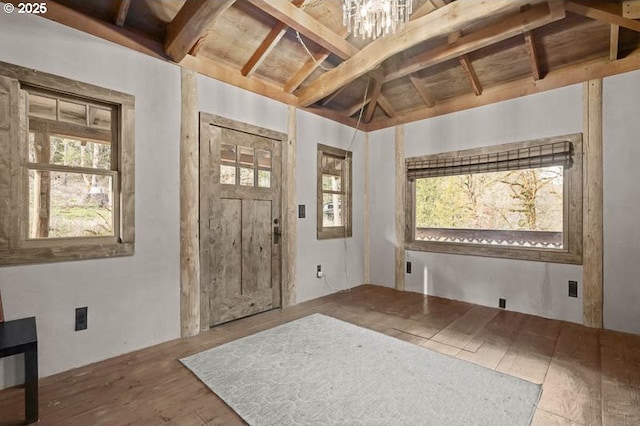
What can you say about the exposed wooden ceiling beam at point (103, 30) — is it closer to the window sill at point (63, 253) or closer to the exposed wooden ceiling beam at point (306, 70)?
the exposed wooden ceiling beam at point (306, 70)

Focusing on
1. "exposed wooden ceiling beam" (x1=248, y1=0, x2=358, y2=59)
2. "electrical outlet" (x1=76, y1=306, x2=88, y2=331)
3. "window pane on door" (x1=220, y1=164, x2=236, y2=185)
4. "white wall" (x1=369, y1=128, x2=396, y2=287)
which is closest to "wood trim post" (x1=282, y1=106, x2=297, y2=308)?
"window pane on door" (x1=220, y1=164, x2=236, y2=185)

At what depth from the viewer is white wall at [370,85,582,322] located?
3289 millimetres

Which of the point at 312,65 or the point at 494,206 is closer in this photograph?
the point at 312,65

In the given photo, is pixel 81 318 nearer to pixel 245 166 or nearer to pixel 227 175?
pixel 227 175

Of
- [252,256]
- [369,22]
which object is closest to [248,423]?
[252,256]

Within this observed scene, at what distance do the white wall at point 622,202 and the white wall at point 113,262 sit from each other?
4348 mm

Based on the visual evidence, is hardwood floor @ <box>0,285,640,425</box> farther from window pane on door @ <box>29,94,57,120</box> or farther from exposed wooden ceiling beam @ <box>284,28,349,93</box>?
exposed wooden ceiling beam @ <box>284,28,349,93</box>

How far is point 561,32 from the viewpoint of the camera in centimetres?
299

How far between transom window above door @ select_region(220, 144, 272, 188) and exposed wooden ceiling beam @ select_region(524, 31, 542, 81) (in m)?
3.02

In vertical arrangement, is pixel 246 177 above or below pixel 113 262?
above

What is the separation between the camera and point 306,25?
269 cm

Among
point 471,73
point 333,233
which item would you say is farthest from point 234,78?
point 471,73

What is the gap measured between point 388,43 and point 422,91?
1.33 metres

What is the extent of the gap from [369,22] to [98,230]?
2.78 metres
